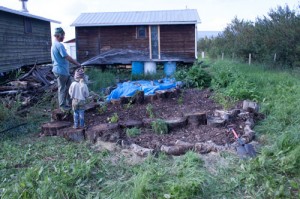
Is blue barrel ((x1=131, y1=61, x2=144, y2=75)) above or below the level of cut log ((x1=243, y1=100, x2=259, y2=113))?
above

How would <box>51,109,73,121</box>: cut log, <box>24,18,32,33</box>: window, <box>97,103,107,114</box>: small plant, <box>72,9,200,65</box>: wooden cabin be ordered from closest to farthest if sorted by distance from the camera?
<box>51,109,73,121</box>: cut log → <box>97,103,107,114</box>: small plant → <box>24,18,32,33</box>: window → <box>72,9,200,65</box>: wooden cabin

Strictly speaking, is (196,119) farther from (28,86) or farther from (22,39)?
(22,39)

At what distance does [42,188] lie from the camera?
125 inches

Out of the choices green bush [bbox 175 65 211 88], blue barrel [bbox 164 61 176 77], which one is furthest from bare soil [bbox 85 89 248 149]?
blue barrel [bbox 164 61 176 77]

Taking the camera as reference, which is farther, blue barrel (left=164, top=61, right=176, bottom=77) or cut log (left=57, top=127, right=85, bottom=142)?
blue barrel (left=164, top=61, right=176, bottom=77)

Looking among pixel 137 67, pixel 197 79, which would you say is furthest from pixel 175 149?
pixel 137 67

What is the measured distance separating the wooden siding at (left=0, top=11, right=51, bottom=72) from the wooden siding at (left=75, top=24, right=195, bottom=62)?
7.01ft

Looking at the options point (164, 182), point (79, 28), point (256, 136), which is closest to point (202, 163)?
point (164, 182)

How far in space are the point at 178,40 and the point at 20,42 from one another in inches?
315

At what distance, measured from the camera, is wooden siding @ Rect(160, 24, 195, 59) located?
16125 millimetres

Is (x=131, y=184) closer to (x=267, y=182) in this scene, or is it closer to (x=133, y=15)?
(x=267, y=182)

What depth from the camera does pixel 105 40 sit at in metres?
16.9

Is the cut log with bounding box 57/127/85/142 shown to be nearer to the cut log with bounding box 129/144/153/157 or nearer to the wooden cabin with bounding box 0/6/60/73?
the cut log with bounding box 129/144/153/157

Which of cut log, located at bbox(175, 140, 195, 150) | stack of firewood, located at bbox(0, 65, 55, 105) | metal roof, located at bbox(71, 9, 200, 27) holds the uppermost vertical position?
metal roof, located at bbox(71, 9, 200, 27)
